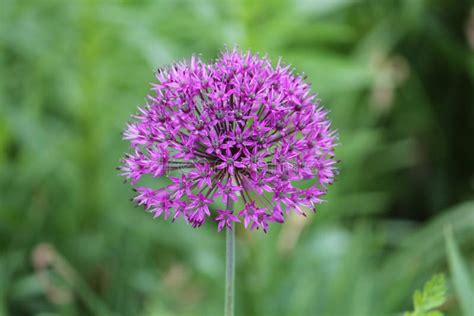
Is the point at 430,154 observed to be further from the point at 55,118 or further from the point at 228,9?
the point at 55,118

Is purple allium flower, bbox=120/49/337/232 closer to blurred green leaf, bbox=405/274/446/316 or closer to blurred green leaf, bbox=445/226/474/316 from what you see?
blurred green leaf, bbox=405/274/446/316

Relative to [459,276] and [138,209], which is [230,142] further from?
[138,209]

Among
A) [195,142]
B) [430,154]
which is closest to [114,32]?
[195,142]

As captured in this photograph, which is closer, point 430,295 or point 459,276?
point 430,295

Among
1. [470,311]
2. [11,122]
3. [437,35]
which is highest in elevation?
[437,35]

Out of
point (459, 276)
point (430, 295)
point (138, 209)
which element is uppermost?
point (138, 209)

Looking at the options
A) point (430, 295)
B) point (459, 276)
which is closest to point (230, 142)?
point (430, 295)
